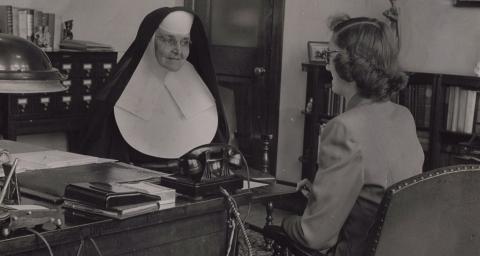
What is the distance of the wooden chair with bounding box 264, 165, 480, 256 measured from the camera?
2.06m

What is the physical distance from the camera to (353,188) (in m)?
2.43

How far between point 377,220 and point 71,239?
884mm

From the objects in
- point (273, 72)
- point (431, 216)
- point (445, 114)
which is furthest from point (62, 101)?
point (431, 216)

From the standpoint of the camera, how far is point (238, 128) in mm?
6938

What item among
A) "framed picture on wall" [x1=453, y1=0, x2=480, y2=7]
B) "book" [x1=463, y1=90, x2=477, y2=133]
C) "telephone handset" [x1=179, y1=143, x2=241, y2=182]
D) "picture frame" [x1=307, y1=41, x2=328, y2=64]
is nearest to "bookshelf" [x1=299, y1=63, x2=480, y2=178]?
"book" [x1=463, y1=90, x2=477, y2=133]

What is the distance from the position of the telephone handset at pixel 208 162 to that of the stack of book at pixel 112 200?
192 millimetres

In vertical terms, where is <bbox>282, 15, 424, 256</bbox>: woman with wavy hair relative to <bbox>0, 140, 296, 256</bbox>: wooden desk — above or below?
above

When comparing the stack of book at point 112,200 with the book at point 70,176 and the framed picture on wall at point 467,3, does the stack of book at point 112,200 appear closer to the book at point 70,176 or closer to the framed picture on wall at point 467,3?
the book at point 70,176

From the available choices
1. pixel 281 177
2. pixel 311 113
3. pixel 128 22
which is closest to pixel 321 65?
pixel 311 113

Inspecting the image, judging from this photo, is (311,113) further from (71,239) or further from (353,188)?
(71,239)

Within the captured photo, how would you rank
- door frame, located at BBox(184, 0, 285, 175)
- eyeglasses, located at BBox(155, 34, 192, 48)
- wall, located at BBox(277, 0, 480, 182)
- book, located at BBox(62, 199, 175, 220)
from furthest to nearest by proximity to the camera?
door frame, located at BBox(184, 0, 285, 175) < wall, located at BBox(277, 0, 480, 182) < eyeglasses, located at BBox(155, 34, 192, 48) < book, located at BBox(62, 199, 175, 220)

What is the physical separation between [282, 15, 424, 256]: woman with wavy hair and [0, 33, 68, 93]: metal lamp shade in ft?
3.14

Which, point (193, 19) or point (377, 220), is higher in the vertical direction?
point (193, 19)

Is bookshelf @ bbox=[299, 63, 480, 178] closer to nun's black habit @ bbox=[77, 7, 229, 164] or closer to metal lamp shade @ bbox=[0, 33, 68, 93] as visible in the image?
nun's black habit @ bbox=[77, 7, 229, 164]
